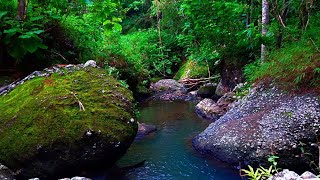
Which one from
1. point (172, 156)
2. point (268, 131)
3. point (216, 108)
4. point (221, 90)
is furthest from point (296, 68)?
point (221, 90)

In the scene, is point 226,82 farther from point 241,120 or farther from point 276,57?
point 241,120

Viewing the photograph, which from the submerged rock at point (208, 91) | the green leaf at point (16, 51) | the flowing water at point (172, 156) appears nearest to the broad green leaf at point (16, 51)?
the green leaf at point (16, 51)

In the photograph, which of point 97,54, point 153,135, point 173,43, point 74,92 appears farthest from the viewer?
point 173,43

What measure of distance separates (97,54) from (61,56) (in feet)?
5.59

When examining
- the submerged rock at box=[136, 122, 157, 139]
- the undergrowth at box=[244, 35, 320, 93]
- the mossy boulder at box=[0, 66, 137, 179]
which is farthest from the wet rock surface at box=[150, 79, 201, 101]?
the mossy boulder at box=[0, 66, 137, 179]

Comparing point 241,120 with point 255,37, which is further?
point 255,37

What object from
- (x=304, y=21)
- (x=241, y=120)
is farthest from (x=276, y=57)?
(x=241, y=120)

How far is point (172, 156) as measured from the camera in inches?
245

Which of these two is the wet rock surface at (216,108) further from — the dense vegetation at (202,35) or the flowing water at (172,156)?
the dense vegetation at (202,35)

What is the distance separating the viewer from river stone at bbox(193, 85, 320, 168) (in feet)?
16.8

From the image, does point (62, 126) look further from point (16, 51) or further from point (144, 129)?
point (144, 129)

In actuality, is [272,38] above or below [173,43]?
above

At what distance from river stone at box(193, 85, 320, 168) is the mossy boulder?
1704mm

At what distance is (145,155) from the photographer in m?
6.24
